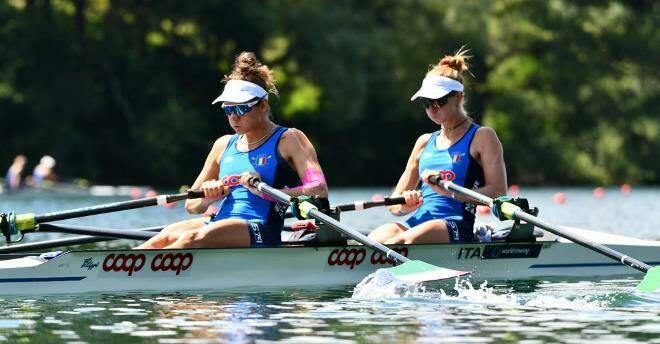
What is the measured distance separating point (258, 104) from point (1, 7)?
115ft

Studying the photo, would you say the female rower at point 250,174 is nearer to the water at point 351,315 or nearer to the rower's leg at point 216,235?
the rower's leg at point 216,235

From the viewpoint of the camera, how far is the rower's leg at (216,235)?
11531mm

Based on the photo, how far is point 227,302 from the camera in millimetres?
10742

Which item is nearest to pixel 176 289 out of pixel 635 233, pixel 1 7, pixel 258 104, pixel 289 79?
pixel 258 104

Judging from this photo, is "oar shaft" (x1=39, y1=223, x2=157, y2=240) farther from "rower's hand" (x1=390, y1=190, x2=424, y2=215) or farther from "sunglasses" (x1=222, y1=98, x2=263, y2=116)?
"rower's hand" (x1=390, y1=190, x2=424, y2=215)

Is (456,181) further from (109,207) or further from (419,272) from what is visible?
(109,207)

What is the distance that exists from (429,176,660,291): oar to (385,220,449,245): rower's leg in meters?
0.40

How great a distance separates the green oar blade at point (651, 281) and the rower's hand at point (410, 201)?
236cm

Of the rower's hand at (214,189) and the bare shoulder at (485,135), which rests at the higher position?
the bare shoulder at (485,135)

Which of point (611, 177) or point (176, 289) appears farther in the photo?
point (611, 177)

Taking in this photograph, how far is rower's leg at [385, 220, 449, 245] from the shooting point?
40.0ft

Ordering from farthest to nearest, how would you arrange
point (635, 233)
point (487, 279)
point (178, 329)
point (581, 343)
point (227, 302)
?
point (635, 233)
point (487, 279)
point (227, 302)
point (178, 329)
point (581, 343)

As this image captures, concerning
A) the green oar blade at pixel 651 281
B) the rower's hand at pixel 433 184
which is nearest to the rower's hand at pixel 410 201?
the rower's hand at pixel 433 184

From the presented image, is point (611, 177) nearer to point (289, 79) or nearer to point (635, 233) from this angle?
point (289, 79)
